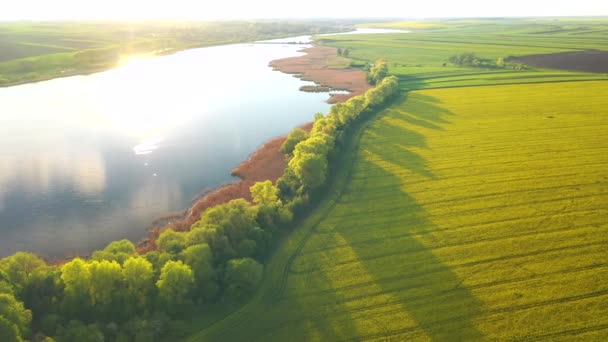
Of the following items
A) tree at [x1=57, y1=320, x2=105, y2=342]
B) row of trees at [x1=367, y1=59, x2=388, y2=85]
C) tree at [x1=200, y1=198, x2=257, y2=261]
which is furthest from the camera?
row of trees at [x1=367, y1=59, x2=388, y2=85]

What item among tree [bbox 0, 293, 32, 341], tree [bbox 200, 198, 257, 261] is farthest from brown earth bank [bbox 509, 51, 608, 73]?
tree [bbox 0, 293, 32, 341]

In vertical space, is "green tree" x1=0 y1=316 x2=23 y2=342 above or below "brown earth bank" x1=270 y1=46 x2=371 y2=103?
below

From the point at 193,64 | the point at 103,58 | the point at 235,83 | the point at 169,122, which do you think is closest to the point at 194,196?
the point at 169,122

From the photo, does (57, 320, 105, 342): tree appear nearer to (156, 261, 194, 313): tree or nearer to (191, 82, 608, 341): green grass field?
(156, 261, 194, 313): tree

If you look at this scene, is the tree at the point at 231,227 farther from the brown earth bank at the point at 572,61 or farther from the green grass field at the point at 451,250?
the brown earth bank at the point at 572,61

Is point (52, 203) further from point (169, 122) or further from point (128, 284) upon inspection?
point (169, 122)

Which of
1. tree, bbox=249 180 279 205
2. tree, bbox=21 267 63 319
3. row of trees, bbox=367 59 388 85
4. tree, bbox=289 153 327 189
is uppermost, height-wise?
row of trees, bbox=367 59 388 85
